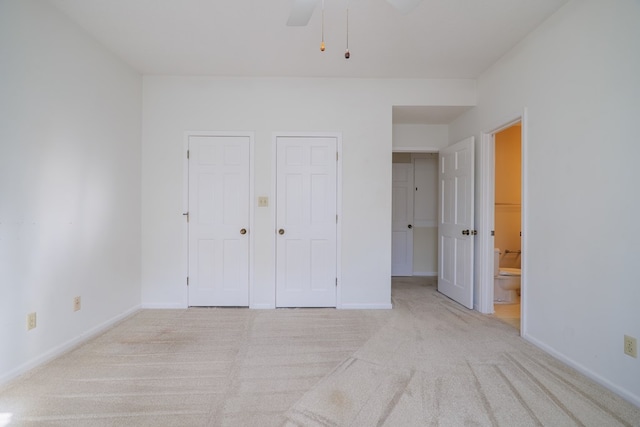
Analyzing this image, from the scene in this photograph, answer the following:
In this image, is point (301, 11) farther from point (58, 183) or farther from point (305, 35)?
point (58, 183)

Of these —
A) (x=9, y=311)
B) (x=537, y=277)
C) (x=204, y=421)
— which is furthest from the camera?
(x=537, y=277)

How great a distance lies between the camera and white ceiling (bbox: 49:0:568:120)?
2.26 meters

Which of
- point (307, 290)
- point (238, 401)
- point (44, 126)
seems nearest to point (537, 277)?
point (307, 290)

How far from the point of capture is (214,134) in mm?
3457

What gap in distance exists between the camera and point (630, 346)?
179 centimetres

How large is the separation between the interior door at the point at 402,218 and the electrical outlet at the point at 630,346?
3479 mm

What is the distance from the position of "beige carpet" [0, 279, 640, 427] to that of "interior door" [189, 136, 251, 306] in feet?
1.77

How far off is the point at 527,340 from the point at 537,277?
1.90ft

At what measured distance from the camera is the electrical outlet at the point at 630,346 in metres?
1.77

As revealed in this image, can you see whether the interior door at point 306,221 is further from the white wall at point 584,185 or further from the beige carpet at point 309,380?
the white wall at point 584,185

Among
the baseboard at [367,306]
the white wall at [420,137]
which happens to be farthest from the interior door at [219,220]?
the white wall at [420,137]

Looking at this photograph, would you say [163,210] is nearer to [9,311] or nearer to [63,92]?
[63,92]

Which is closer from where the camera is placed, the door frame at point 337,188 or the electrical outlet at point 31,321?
the electrical outlet at point 31,321

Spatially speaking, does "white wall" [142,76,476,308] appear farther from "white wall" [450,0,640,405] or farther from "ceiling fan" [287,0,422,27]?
"ceiling fan" [287,0,422,27]
